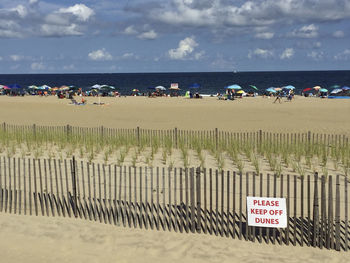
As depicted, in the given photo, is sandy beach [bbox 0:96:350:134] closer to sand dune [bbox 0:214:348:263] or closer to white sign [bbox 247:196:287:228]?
white sign [bbox 247:196:287:228]

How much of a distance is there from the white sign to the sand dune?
16.8 inches

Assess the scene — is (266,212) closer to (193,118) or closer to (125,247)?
(125,247)

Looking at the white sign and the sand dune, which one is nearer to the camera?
the sand dune

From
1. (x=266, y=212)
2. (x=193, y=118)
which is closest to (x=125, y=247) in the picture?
(x=266, y=212)

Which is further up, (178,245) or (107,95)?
(107,95)

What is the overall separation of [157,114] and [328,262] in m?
28.1

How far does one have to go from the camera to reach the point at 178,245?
750cm

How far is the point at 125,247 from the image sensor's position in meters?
7.48

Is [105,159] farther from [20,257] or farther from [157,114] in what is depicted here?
[157,114]

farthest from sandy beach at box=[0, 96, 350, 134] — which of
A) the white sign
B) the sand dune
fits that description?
the sand dune

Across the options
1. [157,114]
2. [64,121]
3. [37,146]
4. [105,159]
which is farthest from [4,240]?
[157,114]

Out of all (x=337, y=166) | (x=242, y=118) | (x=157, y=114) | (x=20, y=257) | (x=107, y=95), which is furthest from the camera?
(x=107, y=95)

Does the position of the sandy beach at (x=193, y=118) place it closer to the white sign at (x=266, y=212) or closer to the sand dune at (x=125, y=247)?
the white sign at (x=266, y=212)

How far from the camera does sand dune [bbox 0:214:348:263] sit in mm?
7012
